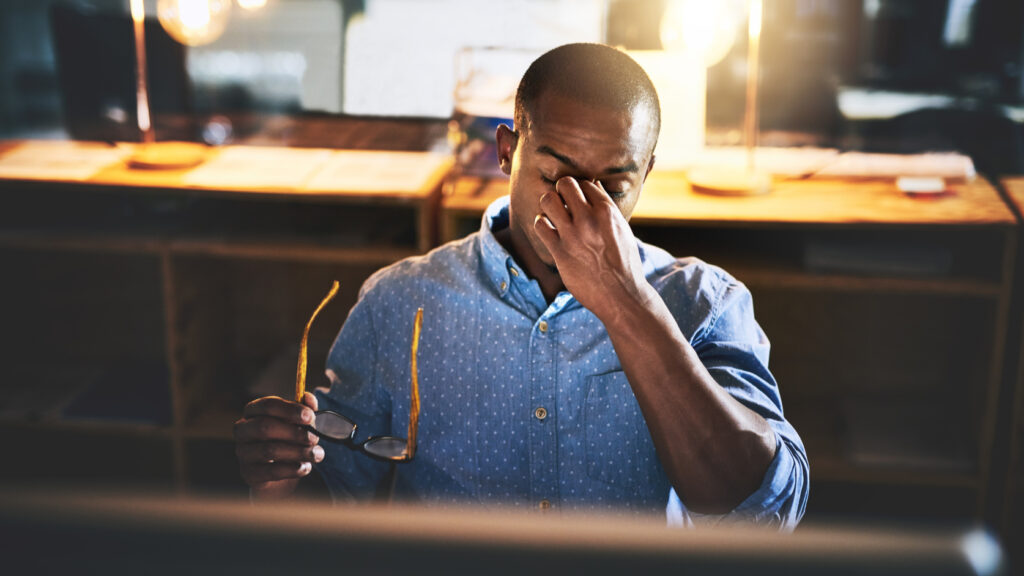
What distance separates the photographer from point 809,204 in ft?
6.68

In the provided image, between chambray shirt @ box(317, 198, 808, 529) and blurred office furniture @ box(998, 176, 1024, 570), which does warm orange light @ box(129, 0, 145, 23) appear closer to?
chambray shirt @ box(317, 198, 808, 529)

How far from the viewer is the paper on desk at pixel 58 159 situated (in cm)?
218

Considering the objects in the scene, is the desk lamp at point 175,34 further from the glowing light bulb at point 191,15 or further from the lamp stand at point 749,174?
the lamp stand at point 749,174

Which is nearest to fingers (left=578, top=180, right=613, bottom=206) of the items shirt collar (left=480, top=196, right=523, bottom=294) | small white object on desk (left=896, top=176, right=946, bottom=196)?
shirt collar (left=480, top=196, right=523, bottom=294)

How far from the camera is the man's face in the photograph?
1266 mm

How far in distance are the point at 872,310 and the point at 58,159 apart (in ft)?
7.21

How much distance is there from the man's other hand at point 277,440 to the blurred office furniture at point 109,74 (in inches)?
69.4

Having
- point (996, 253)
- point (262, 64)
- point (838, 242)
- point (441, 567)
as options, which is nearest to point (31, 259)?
point (262, 64)

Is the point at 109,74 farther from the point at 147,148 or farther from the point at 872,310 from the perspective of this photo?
the point at 872,310

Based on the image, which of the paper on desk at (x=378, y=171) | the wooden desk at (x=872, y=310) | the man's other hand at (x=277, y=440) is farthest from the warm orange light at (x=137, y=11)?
the man's other hand at (x=277, y=440)

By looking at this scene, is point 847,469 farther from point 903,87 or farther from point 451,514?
point 451,514

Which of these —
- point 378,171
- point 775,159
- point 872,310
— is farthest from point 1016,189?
point 378,171

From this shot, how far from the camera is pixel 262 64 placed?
105 inches

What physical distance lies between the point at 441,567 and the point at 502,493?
1143mm
